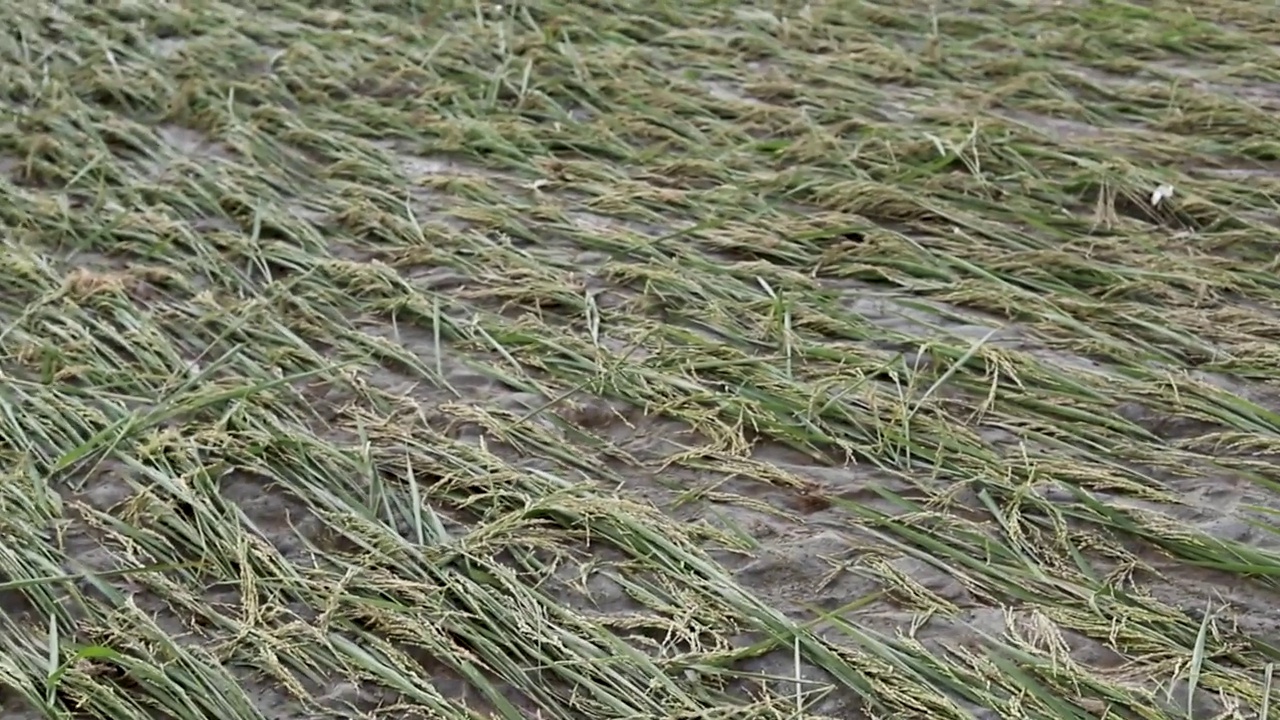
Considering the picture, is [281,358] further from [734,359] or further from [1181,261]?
[1181,261]

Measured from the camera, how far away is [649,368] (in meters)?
2.03

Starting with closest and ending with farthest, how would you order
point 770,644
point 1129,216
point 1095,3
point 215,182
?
point 770,644 < point 1129,216 < point 215,182 < point 1095,3

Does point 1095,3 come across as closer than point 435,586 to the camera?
No

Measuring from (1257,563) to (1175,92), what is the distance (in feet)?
4.86

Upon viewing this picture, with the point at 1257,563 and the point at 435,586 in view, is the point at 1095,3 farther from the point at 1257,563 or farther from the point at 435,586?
the point at 435,586

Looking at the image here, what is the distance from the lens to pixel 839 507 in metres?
1.76

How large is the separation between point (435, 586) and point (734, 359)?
0.66 metres

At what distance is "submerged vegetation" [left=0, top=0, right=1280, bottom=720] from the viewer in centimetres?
155

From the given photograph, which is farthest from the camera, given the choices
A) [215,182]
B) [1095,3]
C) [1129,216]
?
[1095,3]

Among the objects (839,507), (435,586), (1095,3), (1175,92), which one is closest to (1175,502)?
(839,507)

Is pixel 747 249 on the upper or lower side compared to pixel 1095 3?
lower

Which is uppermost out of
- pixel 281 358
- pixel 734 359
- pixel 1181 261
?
pixel 1181 261

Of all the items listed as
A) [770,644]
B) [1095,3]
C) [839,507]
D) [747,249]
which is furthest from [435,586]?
[1095,3]

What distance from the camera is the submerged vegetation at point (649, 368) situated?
1.55 metres
